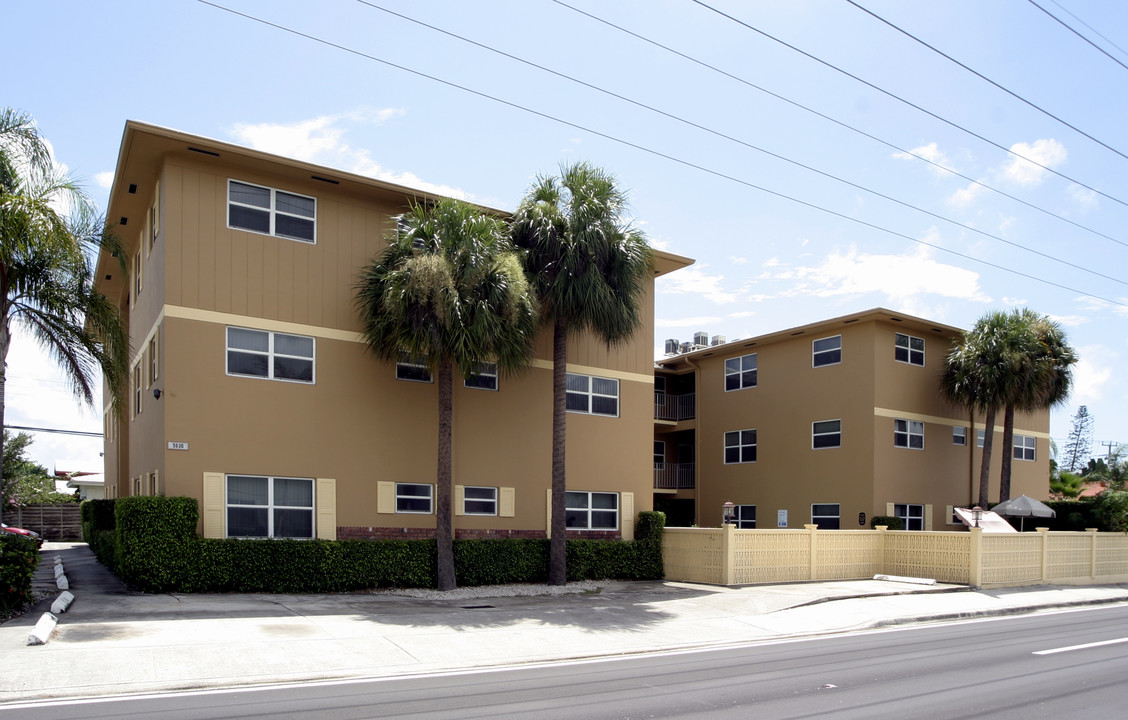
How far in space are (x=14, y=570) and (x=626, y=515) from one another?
1483 centimetres

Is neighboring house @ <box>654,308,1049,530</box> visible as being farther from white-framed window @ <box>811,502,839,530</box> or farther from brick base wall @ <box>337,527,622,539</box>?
brick base wall @ <box>337,527,622,539</box>

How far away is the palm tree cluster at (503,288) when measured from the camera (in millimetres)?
18016

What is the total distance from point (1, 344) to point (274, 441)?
5.34 meters

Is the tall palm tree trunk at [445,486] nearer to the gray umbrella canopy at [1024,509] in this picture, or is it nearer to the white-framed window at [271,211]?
the white-framed window at [271,211]

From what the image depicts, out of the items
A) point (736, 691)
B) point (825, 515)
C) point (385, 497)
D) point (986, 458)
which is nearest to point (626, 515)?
point (385, 497)

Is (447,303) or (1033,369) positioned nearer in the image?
(447,303)

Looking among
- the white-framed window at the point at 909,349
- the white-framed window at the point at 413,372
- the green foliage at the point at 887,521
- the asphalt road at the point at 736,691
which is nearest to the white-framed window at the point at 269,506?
the white-framed window at the point at 413,372

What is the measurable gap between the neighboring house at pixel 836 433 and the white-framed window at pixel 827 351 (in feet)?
0.13

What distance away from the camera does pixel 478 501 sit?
850 inches

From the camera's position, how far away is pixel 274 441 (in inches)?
737

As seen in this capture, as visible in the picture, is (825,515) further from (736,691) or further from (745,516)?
(736,691)

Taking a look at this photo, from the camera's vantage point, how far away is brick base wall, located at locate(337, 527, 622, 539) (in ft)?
64.2

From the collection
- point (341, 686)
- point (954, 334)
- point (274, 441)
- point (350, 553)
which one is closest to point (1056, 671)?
point (341, 686)

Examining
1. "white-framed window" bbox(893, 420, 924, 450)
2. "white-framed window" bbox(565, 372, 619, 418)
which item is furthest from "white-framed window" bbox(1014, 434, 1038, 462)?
"white-framed window" bbox(565, 372, 619, 418)
